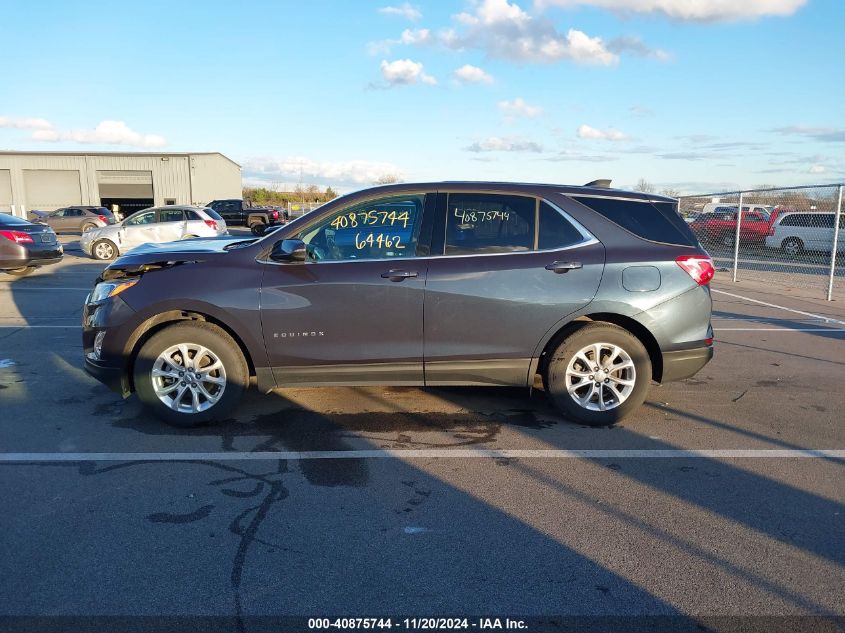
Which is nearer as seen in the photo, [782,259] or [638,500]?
[638,500]

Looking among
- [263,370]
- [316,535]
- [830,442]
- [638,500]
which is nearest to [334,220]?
[263,370]

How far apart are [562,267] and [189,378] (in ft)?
9.76

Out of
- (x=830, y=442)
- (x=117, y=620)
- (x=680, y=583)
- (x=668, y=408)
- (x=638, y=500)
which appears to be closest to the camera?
(x=117, y=620)

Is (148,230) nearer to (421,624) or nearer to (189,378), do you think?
(189,378)

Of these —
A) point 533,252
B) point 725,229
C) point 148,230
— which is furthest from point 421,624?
point 725,229

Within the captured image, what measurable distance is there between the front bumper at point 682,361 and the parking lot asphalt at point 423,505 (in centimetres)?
42

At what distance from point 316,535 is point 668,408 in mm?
3535

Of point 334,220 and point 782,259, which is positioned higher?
point 334,220

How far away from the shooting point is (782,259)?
803 inches

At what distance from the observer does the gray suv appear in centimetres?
498

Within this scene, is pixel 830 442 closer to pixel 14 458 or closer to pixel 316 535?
pixel 316 535

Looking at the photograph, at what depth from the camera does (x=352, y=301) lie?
4.97 metres

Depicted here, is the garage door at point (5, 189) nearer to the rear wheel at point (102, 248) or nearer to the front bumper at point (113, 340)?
the rear wheel at point (102, 248)

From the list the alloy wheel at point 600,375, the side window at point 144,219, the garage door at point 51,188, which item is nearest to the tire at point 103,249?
the side window at point 144,219
